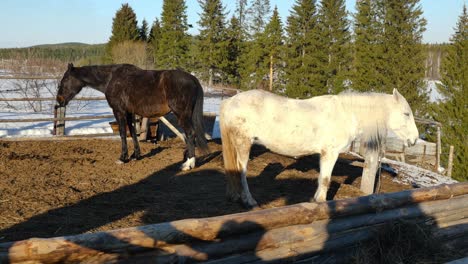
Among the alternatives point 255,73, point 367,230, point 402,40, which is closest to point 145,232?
point 367,230

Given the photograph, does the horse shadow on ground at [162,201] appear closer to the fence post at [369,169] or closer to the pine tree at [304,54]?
the fence post at [369,169]

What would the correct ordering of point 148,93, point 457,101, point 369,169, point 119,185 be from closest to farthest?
point 119,185
point 369,169
point 148,93
point 457,101

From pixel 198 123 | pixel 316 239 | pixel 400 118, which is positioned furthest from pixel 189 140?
pixel 316 239

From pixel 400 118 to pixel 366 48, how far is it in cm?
2775

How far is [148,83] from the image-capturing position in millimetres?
8492

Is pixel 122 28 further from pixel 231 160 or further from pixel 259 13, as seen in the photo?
pixel 231 160

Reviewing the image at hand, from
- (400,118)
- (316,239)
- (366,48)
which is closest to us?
(316,239)

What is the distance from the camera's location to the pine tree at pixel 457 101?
21500mm

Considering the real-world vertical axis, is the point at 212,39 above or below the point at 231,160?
above

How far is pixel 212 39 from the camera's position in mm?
41281

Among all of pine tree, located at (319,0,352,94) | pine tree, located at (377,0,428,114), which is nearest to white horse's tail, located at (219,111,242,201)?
pine tree, located at (377,0,428,114)

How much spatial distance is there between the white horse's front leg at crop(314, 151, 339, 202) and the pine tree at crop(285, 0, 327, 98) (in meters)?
26.7

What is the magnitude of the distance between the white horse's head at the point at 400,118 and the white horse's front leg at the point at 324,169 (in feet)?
3.94

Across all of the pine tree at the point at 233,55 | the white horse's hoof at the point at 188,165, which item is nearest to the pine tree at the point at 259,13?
the pine tree at the point at 233,55
